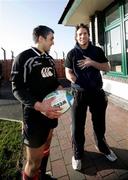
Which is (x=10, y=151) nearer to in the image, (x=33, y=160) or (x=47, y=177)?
(x=47, y=177)

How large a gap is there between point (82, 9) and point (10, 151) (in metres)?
5.55

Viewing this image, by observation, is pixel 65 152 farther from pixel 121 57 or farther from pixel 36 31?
pixel 121 57

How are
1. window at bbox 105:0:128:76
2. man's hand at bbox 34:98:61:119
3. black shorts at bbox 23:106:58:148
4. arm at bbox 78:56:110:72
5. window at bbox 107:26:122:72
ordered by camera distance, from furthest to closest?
window at bbox 107:26:122:72 → window at bbox 105:0:128:76 → arm at bbox 78:56:110:72 → black shorts at bbox 23:106:58:148 → man's hand at bbox 34:98:61:119

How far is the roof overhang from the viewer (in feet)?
22.6

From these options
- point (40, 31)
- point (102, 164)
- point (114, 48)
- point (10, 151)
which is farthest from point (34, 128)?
point (114, 48)

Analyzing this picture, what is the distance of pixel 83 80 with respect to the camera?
306 cm

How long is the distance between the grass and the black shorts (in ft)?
3.58

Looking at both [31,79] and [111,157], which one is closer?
[31,79]

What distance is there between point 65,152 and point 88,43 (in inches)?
74.2

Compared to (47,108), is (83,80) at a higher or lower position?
higher

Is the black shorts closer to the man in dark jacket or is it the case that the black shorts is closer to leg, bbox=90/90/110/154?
the man in dark jacket

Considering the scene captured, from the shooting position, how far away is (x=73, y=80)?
3.09 metres

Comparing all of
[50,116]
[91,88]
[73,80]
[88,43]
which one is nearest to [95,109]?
[91,88]

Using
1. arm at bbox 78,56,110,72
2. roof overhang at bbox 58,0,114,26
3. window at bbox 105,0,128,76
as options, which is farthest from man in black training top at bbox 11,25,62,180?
roof overhang at bbox 58,0,114,26
